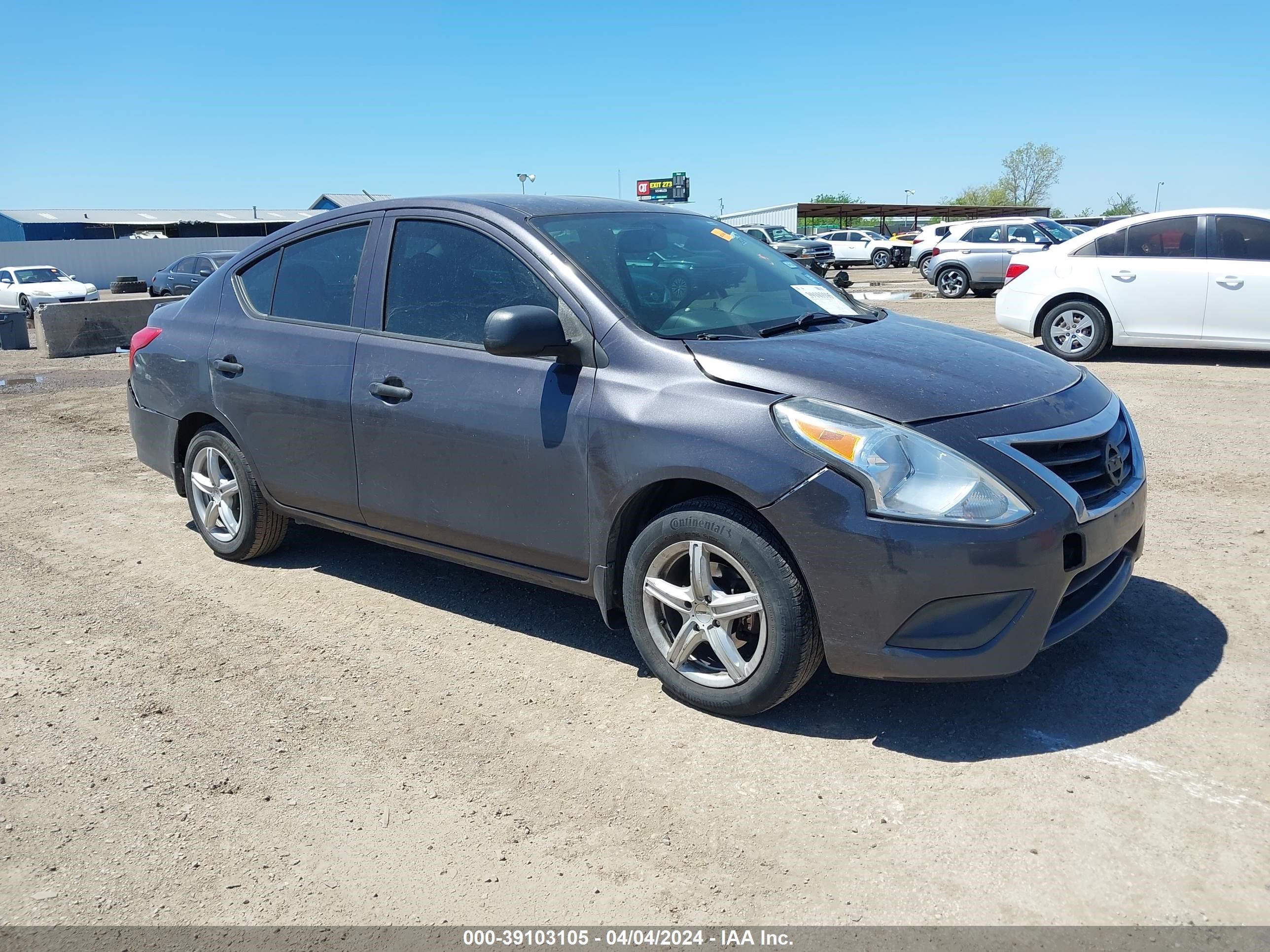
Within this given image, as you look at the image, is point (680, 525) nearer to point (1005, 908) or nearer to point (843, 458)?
point (843, 458)

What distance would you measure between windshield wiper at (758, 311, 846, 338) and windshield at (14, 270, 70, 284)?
1082 inches

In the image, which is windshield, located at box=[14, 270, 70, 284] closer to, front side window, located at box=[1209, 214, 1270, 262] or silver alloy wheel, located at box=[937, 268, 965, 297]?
silver alloy wheel, located at box=[937, 268, 965, 297]

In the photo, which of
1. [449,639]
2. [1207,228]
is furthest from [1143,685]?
[1207,228]

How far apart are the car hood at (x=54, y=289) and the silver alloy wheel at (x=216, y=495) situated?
79.7 ft

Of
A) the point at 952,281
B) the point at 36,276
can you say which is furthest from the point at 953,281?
the point at 36,276

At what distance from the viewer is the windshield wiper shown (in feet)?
12.4

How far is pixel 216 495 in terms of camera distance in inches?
202

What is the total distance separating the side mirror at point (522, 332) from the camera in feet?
11.2

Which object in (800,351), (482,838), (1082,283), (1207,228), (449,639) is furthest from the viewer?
(1082,283)

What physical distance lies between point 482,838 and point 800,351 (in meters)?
1.87

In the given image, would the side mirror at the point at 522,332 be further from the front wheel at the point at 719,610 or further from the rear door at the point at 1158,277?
the rear door at the point at 1158,277

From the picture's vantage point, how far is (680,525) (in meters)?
3.32

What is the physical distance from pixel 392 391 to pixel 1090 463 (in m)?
2.60

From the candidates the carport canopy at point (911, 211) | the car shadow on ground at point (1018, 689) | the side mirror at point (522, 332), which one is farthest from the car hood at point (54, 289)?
the carport canopy at point (911, 211)
